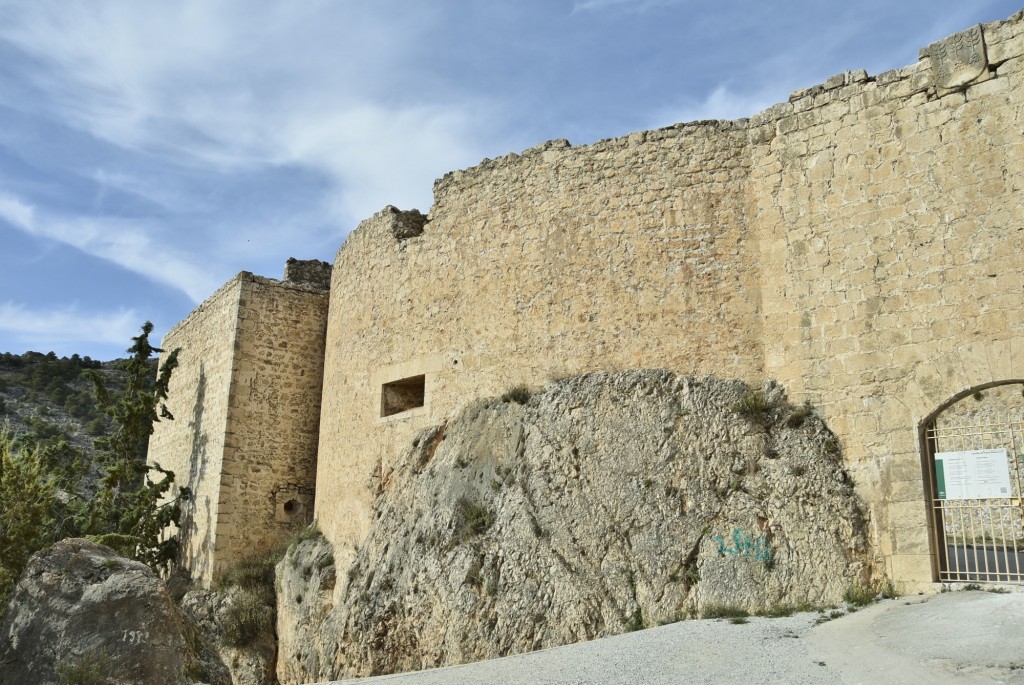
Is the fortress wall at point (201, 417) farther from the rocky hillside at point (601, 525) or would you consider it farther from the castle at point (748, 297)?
the rocky hillside at point (601, 525)

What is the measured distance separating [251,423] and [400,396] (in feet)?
11.0

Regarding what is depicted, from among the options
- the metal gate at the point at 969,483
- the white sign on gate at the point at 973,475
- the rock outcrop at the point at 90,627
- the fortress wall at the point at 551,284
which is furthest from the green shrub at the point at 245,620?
the white sign on gate at the point at 973,475

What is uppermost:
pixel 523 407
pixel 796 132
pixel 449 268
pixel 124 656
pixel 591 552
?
pixel 796 132

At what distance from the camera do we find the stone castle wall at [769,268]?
8.31 m

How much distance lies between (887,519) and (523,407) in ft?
14.0

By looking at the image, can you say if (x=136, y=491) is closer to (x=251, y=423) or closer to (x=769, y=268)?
(x=251, y=423)

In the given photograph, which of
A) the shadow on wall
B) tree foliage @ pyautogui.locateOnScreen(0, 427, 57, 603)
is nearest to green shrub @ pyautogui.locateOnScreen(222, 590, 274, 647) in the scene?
the shadow on wall

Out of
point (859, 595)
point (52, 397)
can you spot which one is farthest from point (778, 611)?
point (52, 397)

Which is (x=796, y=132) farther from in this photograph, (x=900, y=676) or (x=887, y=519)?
(x=900, y=676)

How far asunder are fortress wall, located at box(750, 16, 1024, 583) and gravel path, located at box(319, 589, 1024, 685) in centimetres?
115

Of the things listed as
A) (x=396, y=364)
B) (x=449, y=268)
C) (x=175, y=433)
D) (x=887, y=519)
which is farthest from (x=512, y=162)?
(x=175, y=433)

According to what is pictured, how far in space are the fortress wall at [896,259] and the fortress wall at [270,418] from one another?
887 centimetres

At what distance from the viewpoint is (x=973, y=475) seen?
8.04 m

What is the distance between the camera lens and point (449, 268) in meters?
12.4
